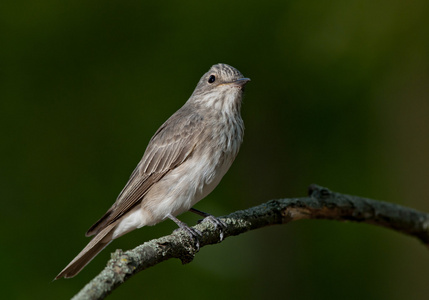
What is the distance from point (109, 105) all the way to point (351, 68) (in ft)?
6.75

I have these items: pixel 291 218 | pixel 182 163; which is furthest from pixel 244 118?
pixel 291 218

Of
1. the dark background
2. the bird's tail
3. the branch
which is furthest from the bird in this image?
the branch

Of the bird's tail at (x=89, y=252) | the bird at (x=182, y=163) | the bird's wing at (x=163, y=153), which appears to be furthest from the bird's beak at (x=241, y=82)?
the bird's tail at (x=89, y=252)

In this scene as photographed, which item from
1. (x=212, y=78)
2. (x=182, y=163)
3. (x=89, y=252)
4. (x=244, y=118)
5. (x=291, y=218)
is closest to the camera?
(x=291, y=218)

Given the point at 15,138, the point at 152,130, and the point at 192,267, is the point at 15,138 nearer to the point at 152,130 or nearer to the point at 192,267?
the point at 152,130

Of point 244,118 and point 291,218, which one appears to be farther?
point 244,118

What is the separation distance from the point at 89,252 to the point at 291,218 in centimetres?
154

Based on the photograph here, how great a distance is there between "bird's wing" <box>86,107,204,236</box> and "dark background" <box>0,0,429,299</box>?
0.33ft

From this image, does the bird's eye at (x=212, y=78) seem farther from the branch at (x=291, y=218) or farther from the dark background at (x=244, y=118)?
the branch at (x=291, y=218)

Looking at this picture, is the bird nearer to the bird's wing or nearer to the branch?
the bird's wing

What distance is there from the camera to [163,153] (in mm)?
4992

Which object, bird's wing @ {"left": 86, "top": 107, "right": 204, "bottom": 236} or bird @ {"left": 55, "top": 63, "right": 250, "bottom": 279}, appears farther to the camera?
bird's wing @ {"left": 86, "top": 107, "right": 204, "bottom": 236}

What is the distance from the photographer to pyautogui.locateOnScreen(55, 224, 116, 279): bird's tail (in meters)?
4.38

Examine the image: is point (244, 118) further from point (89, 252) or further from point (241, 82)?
point (89, 252)
